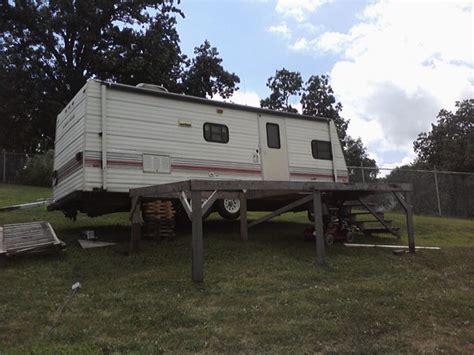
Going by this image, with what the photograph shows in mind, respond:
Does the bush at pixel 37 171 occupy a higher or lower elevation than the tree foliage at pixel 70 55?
lower

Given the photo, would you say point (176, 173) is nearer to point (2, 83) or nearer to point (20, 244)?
point (20, 244)

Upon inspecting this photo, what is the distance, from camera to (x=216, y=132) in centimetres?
1061

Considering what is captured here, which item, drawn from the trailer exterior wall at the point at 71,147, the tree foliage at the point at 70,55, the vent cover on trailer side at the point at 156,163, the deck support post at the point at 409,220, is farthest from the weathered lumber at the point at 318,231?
the tree foliage at the point at 70,55

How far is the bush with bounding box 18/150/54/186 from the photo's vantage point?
2194 centimetres

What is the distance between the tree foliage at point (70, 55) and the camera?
2102 cm

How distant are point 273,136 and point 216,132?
166 centimetres

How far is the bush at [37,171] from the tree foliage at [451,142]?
2475cm

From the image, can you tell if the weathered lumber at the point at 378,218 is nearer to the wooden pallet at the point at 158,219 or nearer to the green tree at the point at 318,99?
the wooden pallet at the point at 158,219

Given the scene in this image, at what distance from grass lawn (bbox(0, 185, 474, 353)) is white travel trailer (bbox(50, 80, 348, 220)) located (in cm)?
135

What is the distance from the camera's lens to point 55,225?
11742mm

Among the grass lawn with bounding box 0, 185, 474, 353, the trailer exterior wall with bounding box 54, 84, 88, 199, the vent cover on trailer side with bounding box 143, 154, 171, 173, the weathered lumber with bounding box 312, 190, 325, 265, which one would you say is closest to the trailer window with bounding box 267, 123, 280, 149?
the grass lawn with bounding box 0, 185, 474, 353

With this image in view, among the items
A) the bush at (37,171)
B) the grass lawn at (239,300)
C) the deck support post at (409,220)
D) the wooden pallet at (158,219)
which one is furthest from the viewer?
the bush at (37,171)

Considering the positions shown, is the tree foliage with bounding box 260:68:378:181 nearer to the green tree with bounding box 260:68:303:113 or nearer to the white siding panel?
the green tree with bounding box 260:68:303:113

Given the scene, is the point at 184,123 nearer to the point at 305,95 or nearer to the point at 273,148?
the point at 273,148
